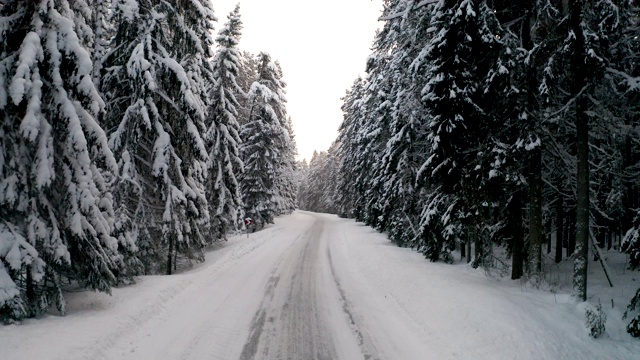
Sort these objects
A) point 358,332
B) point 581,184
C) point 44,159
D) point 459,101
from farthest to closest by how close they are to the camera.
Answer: point 459,101 → point 581,184 → point 358,332 → point 44,159

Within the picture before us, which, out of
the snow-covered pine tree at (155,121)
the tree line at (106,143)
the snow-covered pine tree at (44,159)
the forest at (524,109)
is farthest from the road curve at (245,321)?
the forest at (524,109)

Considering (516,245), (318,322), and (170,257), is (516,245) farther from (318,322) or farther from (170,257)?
(170,257)

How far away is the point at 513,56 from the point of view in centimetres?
1011

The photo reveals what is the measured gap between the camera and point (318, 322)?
316 inches

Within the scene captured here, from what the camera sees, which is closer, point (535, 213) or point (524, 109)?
point (524, 109)

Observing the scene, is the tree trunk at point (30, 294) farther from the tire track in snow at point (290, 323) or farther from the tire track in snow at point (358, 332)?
the tire track in snow at point (358, 332)

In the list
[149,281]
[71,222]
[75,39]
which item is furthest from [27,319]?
[75,39]

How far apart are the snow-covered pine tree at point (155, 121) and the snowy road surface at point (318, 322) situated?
7.34 feet

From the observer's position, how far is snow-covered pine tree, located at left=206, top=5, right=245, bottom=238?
67.8 ft

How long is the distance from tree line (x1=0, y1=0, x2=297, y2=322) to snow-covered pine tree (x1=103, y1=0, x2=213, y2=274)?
5cm

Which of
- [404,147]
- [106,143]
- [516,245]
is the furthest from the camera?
[404,147]

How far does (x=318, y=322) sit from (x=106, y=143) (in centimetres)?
592

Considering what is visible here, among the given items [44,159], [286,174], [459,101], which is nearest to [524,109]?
[459,101]

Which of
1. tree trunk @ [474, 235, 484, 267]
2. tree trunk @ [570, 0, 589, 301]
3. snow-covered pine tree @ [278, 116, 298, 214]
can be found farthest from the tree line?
snow-covered pine tree @ [278, 116, 298, 214]
